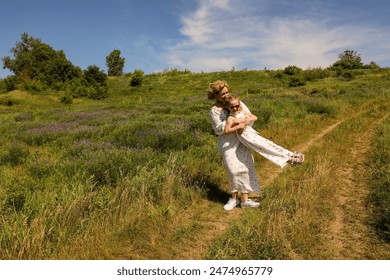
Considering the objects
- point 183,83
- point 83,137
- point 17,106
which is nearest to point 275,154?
point 83,137

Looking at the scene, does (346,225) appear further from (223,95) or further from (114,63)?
(114,63)

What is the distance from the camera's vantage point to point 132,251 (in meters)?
4.48

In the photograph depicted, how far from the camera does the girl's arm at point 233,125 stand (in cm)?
546

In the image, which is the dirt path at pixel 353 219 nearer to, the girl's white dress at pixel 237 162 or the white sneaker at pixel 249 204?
the white sneaker at pixel 249 204

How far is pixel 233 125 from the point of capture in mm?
5543

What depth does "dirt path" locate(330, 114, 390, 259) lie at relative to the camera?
4301 mm

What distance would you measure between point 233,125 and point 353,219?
2523 millimetres

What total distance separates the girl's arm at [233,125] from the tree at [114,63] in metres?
75.6

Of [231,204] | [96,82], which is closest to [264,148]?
[231,204]

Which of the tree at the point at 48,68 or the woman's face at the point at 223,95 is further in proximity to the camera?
the tree at the point at 48,68

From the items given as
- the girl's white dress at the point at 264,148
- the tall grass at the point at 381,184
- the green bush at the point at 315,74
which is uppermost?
the green bush at the point at 315,74

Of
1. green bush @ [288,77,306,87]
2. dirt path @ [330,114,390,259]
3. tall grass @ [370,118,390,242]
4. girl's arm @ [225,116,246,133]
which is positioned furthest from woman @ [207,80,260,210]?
green bush @ [288,77,306,87]

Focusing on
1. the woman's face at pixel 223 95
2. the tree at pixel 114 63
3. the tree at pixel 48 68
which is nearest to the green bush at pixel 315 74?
the tree at pixel 48 68

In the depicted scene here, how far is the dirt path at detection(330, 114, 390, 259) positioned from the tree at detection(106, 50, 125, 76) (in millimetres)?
74388
